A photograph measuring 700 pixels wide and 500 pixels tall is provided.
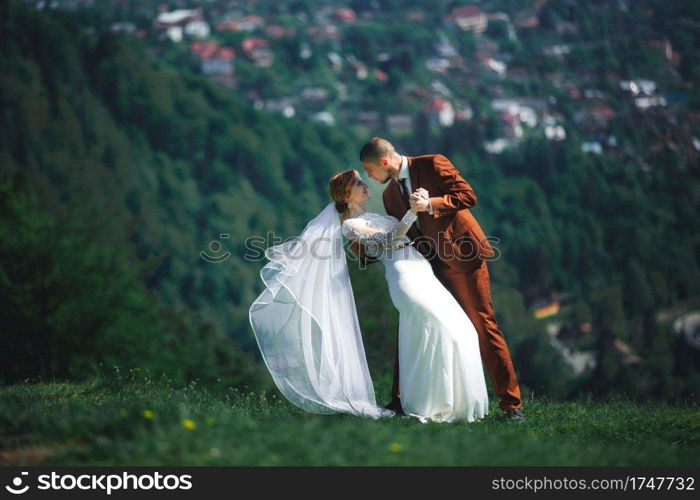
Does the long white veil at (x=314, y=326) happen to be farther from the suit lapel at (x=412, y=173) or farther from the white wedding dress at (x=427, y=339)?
the suit lapel at (x=412, y=173)

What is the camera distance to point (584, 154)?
3898 inches

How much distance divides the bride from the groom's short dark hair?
0.22 metres

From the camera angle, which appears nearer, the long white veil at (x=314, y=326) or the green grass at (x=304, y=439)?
the green grass at (x=304, y=439)

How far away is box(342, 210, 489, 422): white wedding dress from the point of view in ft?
25.1

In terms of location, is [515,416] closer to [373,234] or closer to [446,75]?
[373,234]

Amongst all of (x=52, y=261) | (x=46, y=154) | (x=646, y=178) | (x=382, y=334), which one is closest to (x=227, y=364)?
(x=382, y=334)

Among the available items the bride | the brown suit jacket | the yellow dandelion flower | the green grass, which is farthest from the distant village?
the yellow dandelion flower

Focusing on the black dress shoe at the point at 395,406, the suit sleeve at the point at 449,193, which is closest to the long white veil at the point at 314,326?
the black dress shoe at the point at 395,406

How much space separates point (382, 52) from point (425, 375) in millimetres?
123707

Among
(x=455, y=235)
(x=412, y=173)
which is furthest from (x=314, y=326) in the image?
(x=412, y=173)

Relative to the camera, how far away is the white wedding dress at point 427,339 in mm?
7641

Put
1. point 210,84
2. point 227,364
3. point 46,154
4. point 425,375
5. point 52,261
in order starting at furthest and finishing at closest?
point 210,84, point 46,154, point 227,364, point 52,261, point 425,375

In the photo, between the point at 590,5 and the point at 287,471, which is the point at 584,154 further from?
the point at 287,471

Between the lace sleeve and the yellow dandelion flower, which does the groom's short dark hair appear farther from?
the yellow dandelion flower
